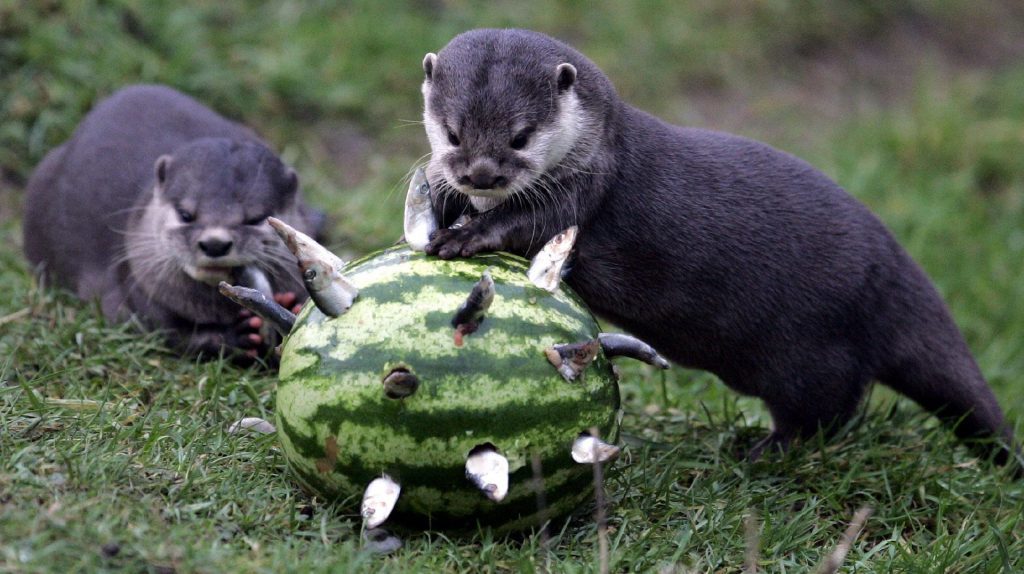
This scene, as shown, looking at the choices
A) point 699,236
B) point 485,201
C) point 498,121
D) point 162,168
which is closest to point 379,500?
point 485,201

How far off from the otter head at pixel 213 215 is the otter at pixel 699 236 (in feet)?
3.04

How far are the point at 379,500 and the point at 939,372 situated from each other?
6.98ft

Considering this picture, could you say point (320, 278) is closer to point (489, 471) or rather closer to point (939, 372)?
point (489, 471)

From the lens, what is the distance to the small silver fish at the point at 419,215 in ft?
10.2

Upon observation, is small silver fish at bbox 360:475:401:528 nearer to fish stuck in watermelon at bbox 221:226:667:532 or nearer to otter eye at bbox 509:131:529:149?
fish stuck in watermelon at bbox 221:226:667:532

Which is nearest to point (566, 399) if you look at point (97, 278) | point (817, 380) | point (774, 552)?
point (774, 552)

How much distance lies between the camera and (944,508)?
3438mm

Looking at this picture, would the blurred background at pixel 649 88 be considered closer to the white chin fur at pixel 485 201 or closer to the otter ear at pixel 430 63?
the otter ear at pixel 430 63

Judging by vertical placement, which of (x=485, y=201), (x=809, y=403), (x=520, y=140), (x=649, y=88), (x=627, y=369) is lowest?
(x=627, y=369)

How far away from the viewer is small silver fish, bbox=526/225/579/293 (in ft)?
9.93

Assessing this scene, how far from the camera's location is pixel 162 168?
4.45m

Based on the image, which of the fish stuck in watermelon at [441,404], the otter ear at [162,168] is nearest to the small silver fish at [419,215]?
the fish stuck in watermelon at [441,404]

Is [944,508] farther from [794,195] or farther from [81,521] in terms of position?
[81,521]

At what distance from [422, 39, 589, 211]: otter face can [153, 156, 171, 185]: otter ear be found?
4.44 feet
